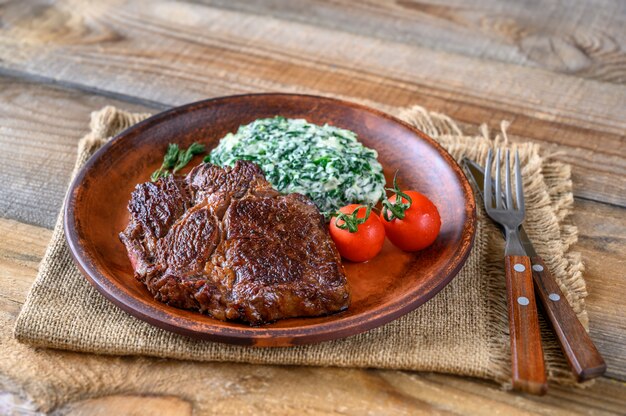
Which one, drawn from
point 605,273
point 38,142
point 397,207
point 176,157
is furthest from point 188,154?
point 605,273

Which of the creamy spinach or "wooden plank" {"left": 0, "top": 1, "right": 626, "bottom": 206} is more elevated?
"wooden plank" {"left": 0, "top": 1, "right": 626, "bottom": 206}

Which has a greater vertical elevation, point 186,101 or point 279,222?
point 186,101

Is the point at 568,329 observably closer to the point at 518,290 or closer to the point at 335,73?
the point at 518,290

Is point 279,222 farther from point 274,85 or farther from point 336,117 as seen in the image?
point 274,85

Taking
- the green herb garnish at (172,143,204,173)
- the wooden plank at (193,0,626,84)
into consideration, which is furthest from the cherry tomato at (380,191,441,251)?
the wooden plank at (193,0,626,84)

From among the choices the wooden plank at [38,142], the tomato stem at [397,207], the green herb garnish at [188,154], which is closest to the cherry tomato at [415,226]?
the tomato stem at [397,207]

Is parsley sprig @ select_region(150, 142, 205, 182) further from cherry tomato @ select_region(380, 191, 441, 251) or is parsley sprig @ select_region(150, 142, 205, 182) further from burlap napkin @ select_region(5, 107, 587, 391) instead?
cherry tomato @ select_region(380, 191, 441, 251)

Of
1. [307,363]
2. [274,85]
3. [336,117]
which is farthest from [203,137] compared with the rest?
[307,363]
